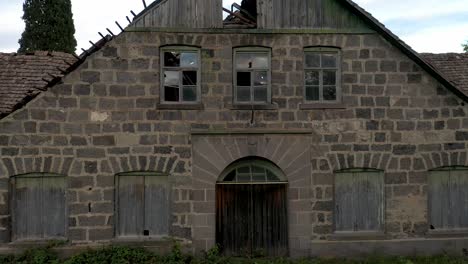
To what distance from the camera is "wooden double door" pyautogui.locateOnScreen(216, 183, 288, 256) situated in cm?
1293

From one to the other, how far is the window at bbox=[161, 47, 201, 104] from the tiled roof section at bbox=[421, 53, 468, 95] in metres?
7.12

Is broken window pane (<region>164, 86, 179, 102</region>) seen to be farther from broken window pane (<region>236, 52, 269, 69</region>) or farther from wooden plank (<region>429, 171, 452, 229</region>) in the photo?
wooden plank (<region>429, 171, 452, 229</region>)

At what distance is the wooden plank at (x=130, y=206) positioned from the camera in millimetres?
12672

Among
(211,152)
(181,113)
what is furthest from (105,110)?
(211,152)

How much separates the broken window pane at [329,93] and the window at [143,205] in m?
4.58

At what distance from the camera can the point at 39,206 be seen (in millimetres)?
12469

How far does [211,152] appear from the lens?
41.7ft

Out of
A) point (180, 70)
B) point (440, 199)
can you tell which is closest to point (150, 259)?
point (180, 70)

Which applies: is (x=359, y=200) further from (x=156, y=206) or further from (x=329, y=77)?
(x=156, y=206)

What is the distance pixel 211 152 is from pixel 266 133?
1.47 metres

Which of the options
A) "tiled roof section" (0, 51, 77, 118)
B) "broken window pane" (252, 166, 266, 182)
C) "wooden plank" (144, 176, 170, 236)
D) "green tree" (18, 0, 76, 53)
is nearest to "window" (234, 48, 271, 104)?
"broken window pane" (252, 166, 266, 182)

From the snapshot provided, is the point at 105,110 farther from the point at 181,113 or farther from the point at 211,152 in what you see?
the point at 211,152

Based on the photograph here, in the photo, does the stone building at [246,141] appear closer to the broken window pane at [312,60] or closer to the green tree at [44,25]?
the broken window pane at [312,60]

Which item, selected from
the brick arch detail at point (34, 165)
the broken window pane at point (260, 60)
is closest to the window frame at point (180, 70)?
the broken window pane at point (260, 60)
